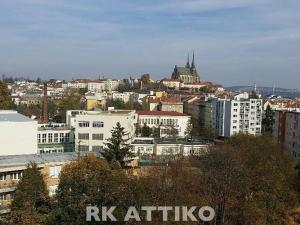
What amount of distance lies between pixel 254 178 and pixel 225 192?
3001 millimetres

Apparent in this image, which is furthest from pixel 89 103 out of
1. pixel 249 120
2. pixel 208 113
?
pixel 249 120

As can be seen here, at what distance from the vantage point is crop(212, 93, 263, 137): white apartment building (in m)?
59.0

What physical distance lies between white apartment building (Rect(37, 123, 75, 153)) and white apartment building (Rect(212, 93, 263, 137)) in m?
25.1

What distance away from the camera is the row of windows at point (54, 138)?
3897 cm

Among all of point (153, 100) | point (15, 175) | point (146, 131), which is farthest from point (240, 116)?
point (15, 175)

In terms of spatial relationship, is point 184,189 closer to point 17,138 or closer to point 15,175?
point 15,175

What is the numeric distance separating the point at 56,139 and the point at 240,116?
27856 mm

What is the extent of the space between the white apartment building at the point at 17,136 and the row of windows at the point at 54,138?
36.0ft

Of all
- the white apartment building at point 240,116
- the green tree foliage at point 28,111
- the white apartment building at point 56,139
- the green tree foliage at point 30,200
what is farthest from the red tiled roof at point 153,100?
the green tree foliage at point 30,200

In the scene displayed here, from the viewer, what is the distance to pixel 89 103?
6444cm

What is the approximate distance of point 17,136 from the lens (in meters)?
27.1

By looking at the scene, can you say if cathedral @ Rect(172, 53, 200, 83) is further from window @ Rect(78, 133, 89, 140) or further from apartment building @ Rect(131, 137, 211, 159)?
window @ Rect(78, 133, 89, 140)

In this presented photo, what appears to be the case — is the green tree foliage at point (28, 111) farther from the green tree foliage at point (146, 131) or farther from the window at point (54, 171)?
the window at point (54, 171)

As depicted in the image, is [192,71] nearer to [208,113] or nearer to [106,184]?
[208,113]
